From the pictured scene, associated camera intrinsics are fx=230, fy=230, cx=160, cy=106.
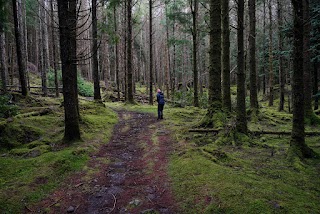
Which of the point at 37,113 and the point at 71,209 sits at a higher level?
the point at 37,113

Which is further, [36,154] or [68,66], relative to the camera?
[68,66]

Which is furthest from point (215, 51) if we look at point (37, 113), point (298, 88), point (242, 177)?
point (37, 113)

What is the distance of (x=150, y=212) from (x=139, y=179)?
1.44m

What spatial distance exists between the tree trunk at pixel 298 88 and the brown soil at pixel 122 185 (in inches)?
133

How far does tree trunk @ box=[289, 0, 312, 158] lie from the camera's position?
5.33 meters

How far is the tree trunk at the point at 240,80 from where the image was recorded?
7.26m

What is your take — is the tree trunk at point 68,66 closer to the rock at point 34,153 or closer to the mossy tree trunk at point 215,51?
the rock at point 34,153

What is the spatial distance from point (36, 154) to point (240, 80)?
6636mm

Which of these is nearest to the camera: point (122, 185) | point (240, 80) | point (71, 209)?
point (71, 209)

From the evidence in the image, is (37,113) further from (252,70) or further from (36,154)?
(252,70)

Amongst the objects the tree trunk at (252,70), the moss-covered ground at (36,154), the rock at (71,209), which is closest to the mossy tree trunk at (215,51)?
the tree trunk at (252,70)

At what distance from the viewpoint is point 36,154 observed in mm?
6570

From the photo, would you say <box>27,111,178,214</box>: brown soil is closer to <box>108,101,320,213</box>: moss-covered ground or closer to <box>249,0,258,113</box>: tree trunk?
<box>108,101,320,213</box>: moss-covered ground

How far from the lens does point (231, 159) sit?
19.2 ft
